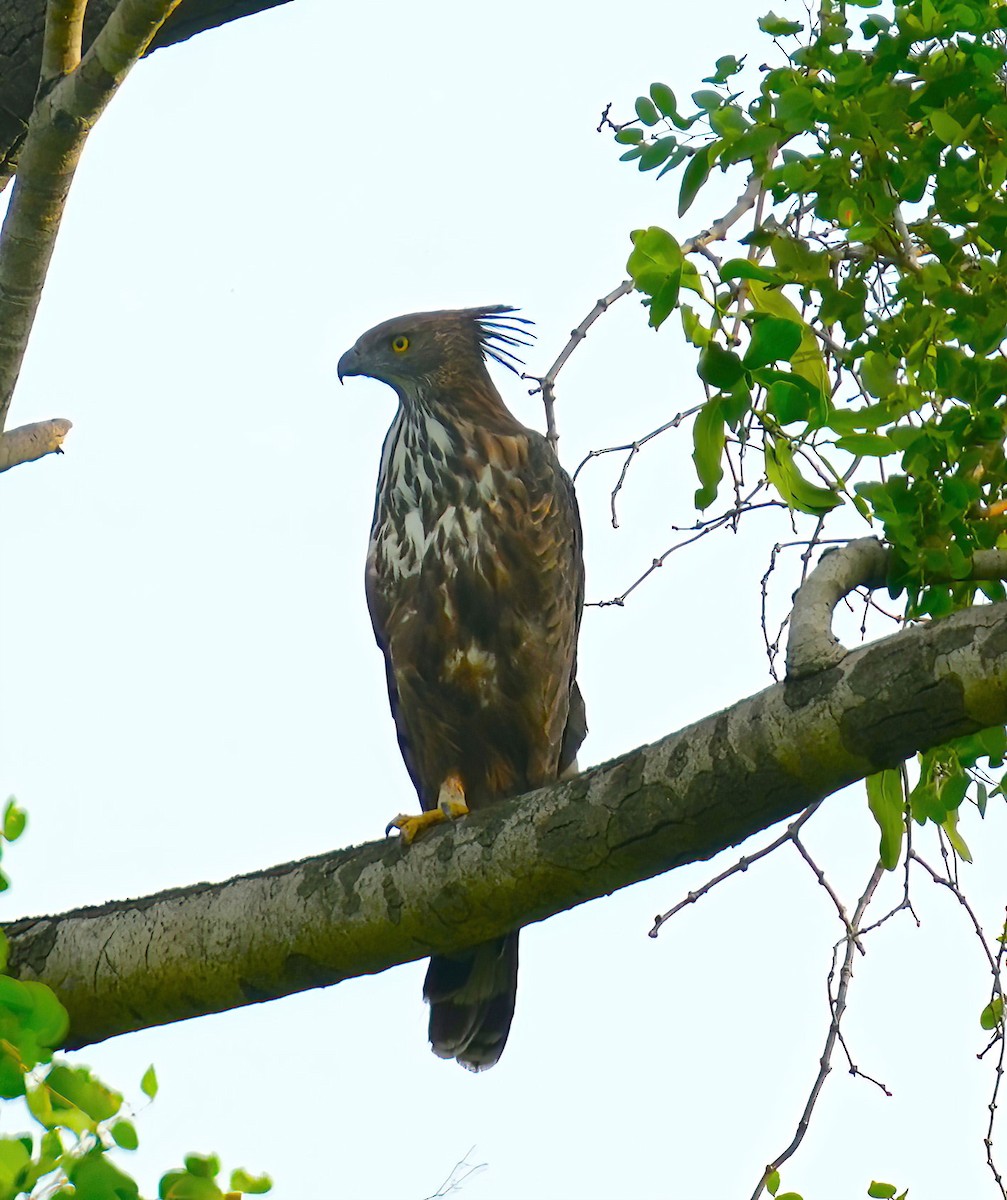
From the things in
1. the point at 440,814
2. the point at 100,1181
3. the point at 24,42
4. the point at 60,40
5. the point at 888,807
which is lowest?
the point at 100,1181

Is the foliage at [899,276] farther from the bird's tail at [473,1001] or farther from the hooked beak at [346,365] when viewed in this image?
the hooked beak at [346,365]

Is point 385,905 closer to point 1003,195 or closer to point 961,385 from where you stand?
point 961,385

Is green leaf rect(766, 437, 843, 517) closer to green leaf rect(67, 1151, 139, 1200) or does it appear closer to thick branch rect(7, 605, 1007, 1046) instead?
thick branch rect(7, 605, 1007, 1046)

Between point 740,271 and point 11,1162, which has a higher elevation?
point 740,271

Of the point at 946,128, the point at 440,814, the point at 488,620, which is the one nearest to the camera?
the point at 946,128

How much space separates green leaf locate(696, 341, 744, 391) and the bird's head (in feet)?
8.98

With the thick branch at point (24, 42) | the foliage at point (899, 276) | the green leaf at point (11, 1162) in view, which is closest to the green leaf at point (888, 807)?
the foliage at point (899, 276)

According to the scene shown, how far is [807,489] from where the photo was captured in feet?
7.10

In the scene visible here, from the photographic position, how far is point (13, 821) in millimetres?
1845

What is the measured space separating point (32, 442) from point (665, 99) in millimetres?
1530

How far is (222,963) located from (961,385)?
5.04 feet

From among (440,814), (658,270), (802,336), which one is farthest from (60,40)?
(440,814)

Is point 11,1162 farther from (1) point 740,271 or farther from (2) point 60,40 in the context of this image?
(2) point 60,40

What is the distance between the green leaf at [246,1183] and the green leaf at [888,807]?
1177mm
